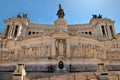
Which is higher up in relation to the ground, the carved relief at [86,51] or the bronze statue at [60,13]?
the bronze statue at [60,13]

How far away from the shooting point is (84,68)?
3153 centimetres

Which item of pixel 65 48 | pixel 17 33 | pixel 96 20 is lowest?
pixel 65 48

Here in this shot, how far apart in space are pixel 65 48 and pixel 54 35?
3092mm

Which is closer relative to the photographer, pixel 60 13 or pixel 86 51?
pixel 86 51

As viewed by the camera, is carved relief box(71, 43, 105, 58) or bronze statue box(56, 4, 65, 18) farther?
bronze statue box(56, 4, 65, 18)

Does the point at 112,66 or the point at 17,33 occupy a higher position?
the point at 17,33

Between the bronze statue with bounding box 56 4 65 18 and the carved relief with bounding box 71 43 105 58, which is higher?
the bronze statue with bounding box 56 4 65 18

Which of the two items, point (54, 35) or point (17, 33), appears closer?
point (54, 35)

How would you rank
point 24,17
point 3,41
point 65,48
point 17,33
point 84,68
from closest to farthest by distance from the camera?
point 84,68, point 65,48, point 3,41, point 17,33, point 24,17

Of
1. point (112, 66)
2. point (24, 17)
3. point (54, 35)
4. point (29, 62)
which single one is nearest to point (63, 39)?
point (54, 35)

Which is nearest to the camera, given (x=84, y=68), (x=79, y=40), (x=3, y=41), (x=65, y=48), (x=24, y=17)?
(x=84, y=68)

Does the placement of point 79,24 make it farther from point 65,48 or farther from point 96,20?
point 65,48

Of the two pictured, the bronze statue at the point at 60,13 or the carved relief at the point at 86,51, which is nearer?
the carved relief at the point at 86,51

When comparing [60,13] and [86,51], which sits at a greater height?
[60,13]
